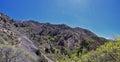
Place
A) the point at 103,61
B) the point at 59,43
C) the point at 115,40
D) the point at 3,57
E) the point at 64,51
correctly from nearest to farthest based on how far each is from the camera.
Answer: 1. the point at 115,40
2. the point at 103,61
3. the point at 3,57
4. the point at 64,51
5. the point at 59,43

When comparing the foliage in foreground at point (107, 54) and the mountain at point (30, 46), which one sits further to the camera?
the mountain at point (30, 46)

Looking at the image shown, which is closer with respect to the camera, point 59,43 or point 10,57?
point 10,57

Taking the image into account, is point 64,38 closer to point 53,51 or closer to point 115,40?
point 53,51

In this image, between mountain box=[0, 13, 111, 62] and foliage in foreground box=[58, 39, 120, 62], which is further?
mountain box=[0, 13, 111, 62]

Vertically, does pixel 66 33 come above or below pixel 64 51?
above

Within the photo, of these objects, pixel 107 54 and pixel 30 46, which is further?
pixel 30 46

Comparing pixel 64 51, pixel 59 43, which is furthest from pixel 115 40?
pixel 59 43

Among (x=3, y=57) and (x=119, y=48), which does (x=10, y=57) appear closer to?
(x=3, y=57)

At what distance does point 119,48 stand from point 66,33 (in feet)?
563

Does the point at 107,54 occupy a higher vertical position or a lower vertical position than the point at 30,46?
lower

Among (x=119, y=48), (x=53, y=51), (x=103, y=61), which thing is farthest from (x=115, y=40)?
(x=53, y=51)

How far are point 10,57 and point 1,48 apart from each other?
254 cm

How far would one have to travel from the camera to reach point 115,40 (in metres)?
23.5

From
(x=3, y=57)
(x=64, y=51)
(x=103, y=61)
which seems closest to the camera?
(x=103, y=61)
